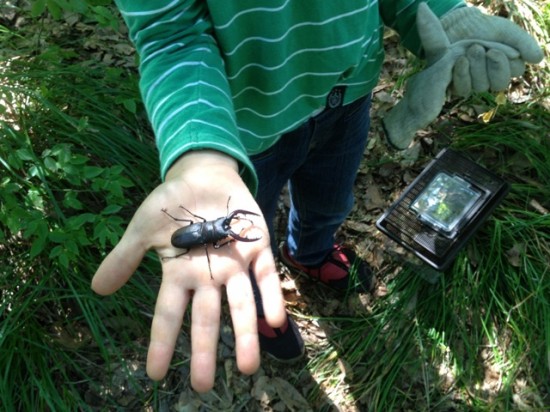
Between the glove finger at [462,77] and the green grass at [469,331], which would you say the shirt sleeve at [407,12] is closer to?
the glove finger at [462,77]

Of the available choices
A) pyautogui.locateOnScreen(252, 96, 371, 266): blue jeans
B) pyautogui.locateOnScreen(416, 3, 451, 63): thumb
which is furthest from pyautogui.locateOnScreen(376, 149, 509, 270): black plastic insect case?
pyautogui.locateOnScreen(416, 3, 451, 63): thumb

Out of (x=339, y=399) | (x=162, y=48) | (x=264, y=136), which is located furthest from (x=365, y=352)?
(x=162, y=48)

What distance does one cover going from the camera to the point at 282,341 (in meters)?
2.76

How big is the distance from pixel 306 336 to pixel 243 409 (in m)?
0.55

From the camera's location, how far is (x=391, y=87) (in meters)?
Result: 3.69

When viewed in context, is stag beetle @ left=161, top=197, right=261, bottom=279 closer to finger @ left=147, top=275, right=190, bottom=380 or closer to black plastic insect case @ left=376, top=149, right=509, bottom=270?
finger @ left=147, top=275, right=190, bottom=380

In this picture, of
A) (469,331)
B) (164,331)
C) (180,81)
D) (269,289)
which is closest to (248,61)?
(180,81)

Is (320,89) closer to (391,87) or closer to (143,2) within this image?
(143,2)

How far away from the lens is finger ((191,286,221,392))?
3.54ft

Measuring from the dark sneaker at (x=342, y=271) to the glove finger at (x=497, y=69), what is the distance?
1.52 metres

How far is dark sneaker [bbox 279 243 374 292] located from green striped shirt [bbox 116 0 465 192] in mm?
1341

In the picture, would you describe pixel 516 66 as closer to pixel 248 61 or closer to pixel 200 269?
pixel 248 61

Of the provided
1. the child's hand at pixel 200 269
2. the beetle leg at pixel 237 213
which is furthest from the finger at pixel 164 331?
the beetle leg at pixel 237 213

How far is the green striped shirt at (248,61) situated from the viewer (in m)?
1.19
